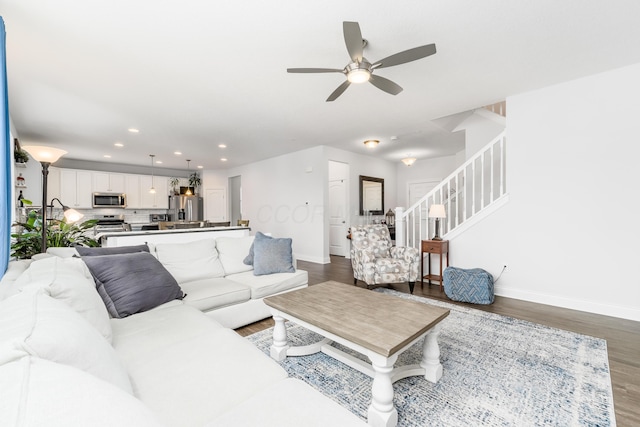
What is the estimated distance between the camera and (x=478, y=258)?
3.87 metres

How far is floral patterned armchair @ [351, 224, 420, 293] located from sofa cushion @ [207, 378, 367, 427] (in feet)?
9.18

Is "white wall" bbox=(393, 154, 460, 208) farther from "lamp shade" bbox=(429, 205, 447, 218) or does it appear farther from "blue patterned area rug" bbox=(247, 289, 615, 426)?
"blue patterned area rug" bbox=(247, 289, 615, 426)

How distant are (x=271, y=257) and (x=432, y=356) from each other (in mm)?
1932

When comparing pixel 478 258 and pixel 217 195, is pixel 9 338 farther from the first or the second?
pixel 217 195

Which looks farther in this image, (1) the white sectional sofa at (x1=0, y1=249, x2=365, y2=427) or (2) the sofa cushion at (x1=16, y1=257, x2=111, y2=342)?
(2) the sofa cushion at (x1=16, y1=257, x2=111, y2=342)

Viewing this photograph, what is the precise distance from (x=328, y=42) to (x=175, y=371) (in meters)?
2.58

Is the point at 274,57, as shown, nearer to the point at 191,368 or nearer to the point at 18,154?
the point at 191,368

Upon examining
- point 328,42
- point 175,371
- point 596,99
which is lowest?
A: point 175,371

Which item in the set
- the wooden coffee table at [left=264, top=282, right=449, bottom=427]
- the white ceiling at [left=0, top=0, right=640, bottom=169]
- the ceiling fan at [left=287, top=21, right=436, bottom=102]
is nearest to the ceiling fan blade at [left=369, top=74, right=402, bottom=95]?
the ceiling fan at [left=287, top=21, right=436, bottom=102]

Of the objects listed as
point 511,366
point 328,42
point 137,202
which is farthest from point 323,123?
point 137,202

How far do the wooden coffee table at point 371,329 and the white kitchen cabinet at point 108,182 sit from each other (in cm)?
749

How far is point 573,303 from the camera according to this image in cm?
316

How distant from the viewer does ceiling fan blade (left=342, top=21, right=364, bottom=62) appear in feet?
5.98

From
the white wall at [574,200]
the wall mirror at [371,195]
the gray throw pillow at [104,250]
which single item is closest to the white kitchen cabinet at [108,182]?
the gray throw pillow at [104,250]
